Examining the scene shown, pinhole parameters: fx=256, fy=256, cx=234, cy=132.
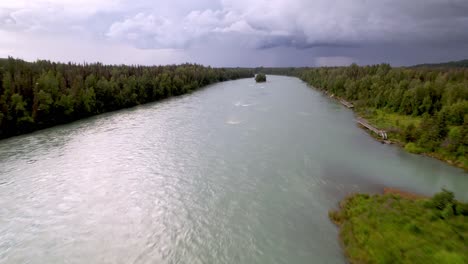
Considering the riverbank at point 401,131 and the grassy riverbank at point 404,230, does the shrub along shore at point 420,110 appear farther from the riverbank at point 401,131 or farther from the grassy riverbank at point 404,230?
the grassy riverbank at point 404,230

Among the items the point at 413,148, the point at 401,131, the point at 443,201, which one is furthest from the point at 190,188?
the point at 401,131

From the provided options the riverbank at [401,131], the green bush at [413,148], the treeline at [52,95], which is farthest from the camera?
the treeline at [52,95]

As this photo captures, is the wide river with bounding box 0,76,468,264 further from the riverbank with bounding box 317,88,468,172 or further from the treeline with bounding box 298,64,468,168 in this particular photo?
the treeline with bounding box 298,64,468,168

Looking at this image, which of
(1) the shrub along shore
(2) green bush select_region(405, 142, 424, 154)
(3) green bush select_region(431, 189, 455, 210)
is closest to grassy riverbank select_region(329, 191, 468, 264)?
(3) green bush select_region(431, 189, 455, 210)

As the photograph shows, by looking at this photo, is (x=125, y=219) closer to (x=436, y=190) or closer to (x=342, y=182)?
(x=342, y=182)

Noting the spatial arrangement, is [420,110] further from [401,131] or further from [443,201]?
[443,201]

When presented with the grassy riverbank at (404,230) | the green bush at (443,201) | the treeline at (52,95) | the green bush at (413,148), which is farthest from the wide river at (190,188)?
the green bush at (443,201)

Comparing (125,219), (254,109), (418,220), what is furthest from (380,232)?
(254,109)
